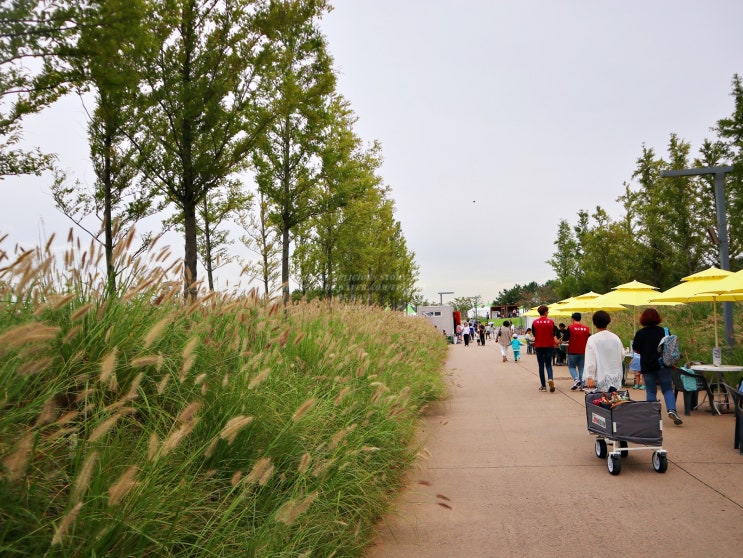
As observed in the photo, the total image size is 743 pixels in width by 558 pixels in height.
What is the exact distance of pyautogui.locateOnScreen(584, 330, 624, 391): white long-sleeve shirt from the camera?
7.59 m

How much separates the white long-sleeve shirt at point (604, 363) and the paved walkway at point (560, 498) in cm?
89

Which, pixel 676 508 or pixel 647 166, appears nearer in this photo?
pixel 676 508

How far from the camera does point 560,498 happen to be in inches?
209

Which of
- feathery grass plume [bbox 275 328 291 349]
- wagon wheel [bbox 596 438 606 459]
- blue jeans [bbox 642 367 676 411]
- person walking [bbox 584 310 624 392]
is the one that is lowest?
wagon wheel [bbox 596 438 606 459]

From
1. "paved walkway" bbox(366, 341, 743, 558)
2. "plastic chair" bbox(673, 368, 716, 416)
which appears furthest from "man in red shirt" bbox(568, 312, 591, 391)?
"paved walkway" bbox(366, 341, 743, 558)

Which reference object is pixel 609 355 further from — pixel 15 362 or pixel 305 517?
pixel 15 362

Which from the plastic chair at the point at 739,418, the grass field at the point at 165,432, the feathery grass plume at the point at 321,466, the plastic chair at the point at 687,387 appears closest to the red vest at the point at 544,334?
the plastic chair at the point at 687,387

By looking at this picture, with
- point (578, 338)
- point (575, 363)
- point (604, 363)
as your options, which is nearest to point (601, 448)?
point (604, 363)

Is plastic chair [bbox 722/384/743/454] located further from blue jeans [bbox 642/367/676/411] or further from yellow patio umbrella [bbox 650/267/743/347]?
yellow patio umbrella [bbox 650/267/743/347]

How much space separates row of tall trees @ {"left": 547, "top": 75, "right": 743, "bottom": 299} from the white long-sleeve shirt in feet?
46.1

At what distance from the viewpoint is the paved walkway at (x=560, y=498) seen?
418cm

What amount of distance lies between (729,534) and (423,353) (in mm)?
8944

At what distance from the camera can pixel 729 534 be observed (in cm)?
431

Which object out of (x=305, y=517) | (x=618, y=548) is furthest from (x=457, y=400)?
(x=305, y=517)
